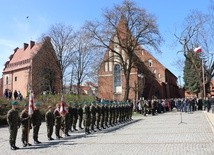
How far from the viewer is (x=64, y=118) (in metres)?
18.9

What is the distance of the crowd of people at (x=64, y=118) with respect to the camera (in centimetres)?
1493

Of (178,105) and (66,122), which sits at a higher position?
(178,105)

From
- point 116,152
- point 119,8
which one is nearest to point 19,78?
point 119,8

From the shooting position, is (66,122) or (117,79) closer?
(66,122)

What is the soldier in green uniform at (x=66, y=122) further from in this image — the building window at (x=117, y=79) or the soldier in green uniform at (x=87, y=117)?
the building window at (x=117, y=79)

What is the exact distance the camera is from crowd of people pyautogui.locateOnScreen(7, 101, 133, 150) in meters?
14.9

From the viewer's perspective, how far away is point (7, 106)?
3203 centimetres

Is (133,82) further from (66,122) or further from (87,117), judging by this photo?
(66,122)

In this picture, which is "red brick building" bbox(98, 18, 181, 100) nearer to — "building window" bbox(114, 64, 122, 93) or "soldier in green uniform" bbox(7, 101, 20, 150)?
"building window" bbox(114, 64, 122, 93)

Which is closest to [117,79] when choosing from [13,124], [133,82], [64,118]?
[133,82]

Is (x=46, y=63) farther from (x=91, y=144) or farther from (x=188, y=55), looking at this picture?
(x=91, y=144)

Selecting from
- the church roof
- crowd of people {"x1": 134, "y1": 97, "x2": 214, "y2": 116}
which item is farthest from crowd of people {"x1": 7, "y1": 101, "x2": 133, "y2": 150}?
the church roof

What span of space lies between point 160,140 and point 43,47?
47683 millimetres

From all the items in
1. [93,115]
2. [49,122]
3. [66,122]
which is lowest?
[66,122]
